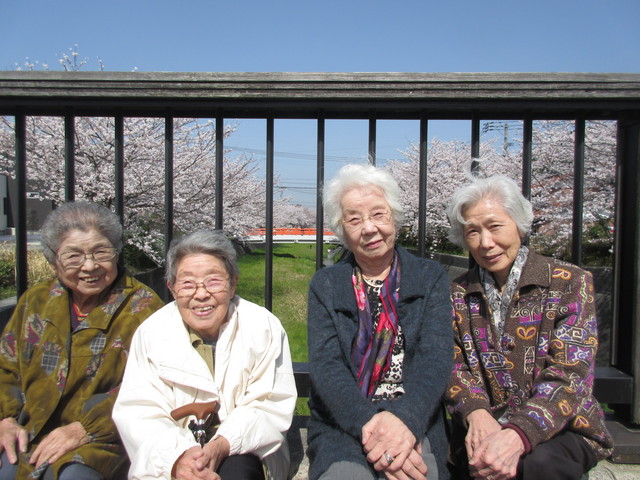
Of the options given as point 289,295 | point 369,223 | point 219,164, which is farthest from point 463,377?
point 289,295

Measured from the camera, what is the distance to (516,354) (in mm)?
1963

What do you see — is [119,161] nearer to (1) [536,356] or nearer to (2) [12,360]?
(2) [12,360]

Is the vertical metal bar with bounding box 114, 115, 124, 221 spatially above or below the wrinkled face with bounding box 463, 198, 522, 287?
above

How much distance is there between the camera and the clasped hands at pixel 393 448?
67.7 inches

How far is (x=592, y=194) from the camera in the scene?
33.1 ft

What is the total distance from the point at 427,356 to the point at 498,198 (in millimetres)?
753

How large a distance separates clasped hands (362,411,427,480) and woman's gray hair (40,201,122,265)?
1427mm

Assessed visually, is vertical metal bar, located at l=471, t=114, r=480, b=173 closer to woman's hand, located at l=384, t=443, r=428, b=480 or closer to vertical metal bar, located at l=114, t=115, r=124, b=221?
woman's hand, located at l=384, t=443, r=428, b=480

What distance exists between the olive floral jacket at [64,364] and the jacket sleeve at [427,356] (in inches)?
46.5

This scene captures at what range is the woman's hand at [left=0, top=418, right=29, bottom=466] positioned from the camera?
1.94 m

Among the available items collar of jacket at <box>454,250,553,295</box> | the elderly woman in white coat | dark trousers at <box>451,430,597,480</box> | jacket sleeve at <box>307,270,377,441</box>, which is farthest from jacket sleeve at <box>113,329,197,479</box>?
collar of jacket at <box>454,250,553,295</box>

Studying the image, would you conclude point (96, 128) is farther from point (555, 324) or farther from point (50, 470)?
point (555, 324)

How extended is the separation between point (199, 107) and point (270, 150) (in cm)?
39

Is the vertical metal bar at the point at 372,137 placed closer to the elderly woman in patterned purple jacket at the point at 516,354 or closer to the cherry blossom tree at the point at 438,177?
the elderly woman in patterned purple jacket at the point at 516,354
